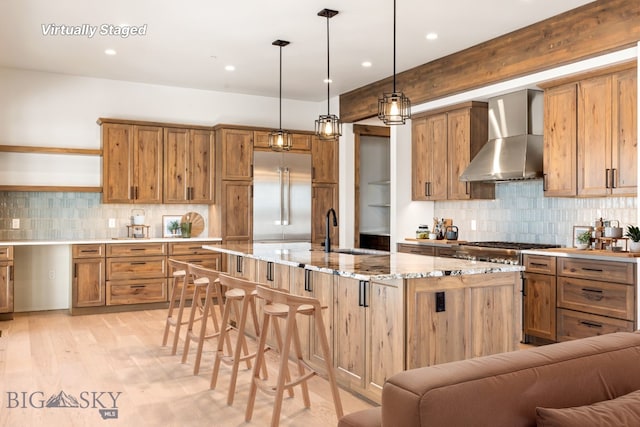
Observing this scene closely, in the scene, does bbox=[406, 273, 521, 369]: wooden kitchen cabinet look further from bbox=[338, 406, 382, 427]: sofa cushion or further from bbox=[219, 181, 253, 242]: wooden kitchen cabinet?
bbox=[219, 181, 253, 242]: wooden kitchen cabinet

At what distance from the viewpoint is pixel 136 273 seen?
6.80 m

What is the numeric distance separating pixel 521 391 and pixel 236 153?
6.38m

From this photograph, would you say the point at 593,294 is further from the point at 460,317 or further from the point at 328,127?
the point at 328,127

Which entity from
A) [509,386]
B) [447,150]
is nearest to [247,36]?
[447,150]

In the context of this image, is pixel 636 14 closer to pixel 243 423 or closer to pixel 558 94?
pixel 558 94

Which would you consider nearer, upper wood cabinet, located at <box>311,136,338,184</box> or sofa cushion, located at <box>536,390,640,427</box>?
sofa cushion, located at <box>536,390,640,427</box>

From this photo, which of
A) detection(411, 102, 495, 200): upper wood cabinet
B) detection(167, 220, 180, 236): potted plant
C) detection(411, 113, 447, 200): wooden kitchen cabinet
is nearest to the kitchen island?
detection(411, 102, 495, 200): upper wood cabinet

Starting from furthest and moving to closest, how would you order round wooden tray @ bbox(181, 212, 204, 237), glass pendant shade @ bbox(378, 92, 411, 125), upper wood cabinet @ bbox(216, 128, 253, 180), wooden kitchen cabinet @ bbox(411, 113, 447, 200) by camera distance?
round wooden tray @ bbox(181, 212, 204, 237) → upper wood cabinet @ bbox(216, 128, 253, 180) → wooden kitchen cabinet @ bbox(411, 113, 447, 200) → glass pendant shade @ bbox(378, 92, 411, 125)

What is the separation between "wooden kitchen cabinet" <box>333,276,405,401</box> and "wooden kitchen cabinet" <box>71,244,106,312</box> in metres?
3.87

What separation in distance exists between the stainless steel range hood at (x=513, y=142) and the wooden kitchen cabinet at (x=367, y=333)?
2.64 meters

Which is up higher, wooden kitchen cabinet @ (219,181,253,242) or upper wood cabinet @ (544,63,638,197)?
upper wood cabinet @ (544,63,638,197)

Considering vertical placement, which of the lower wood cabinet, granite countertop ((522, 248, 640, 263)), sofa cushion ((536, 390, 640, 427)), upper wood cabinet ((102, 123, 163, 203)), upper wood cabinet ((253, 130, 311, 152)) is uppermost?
upper wood cabinet ((253, 130, 311, 152))

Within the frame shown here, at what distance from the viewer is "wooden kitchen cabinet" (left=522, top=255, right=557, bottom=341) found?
493 cm

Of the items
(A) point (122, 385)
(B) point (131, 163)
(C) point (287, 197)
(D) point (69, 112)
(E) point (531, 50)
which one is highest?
(E) point (531, 50)
